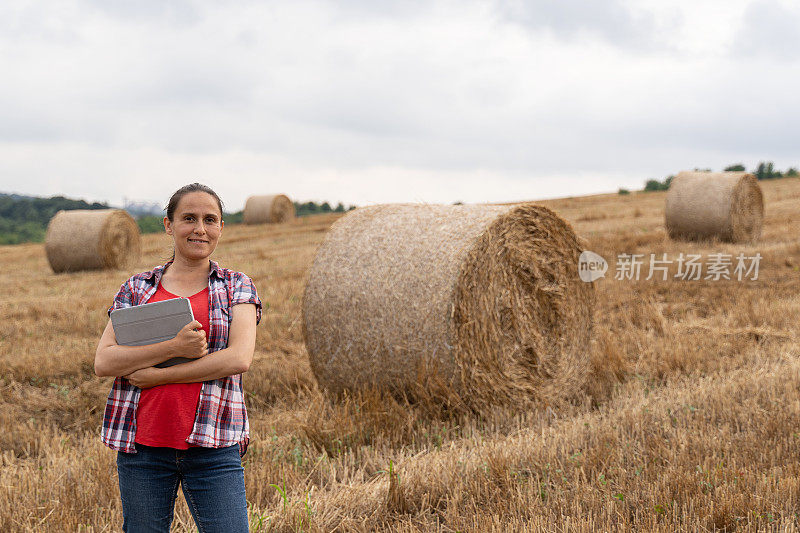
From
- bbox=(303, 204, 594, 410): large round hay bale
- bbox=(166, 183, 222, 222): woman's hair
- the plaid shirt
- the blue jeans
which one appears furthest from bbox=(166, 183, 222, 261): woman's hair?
bbox=(303, 204, 594, 410): large round hay bale

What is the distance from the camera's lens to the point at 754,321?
8.09 m

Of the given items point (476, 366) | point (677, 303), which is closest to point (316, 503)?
point (476, 366)

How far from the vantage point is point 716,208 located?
14.9 m

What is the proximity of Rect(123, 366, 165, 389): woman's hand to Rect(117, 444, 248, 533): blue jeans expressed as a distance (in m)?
0.22

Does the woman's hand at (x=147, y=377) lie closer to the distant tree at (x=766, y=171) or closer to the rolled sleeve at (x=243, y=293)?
the rolled sleeve at (x=243, y=293)

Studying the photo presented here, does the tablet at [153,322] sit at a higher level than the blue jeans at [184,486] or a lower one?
higher

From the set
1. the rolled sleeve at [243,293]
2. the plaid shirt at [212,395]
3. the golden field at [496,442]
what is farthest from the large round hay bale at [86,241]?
the rolled sleeve at [243,293]

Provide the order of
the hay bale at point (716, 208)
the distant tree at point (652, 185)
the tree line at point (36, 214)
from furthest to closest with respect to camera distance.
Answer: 1. the distant tree at point (652, 185)
2. the tree line at point (36, 214)
3. the hay bale at point (716, 208)

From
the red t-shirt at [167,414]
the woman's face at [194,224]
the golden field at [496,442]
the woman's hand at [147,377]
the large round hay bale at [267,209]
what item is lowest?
the golden field at [496,442]

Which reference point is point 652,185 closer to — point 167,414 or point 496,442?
point 496,442

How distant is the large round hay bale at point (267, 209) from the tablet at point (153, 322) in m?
25.8

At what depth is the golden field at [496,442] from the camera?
3.48 m

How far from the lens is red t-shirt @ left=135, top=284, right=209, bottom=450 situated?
95.0 inches

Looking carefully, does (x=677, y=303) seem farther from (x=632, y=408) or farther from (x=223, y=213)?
(x=223, y=213)
